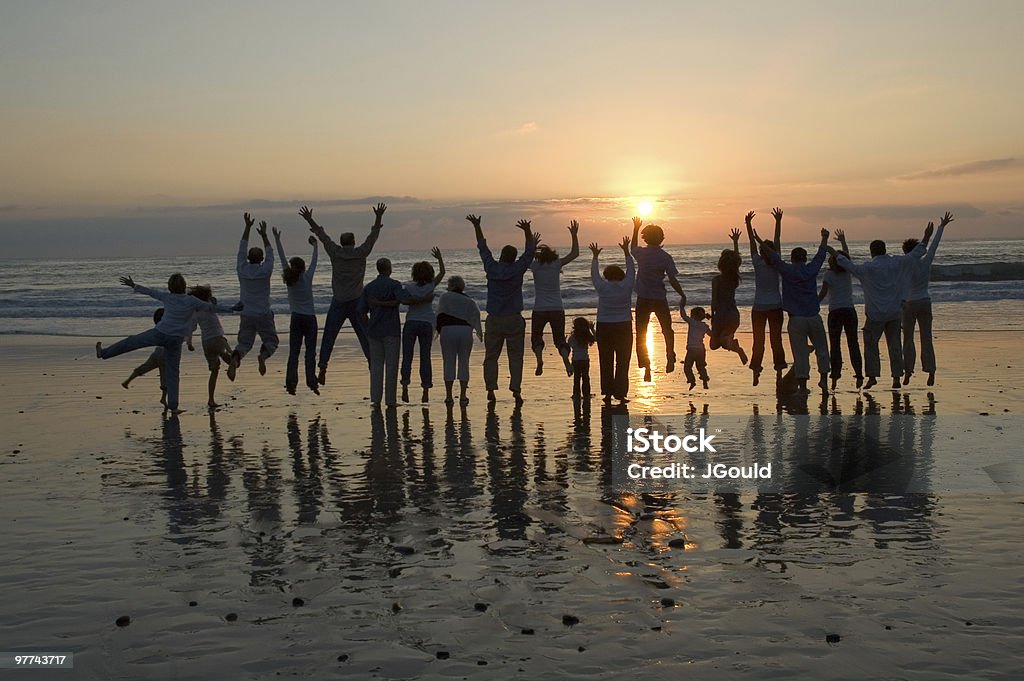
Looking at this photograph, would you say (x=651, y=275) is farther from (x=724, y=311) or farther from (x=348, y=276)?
(x=348, y=276)

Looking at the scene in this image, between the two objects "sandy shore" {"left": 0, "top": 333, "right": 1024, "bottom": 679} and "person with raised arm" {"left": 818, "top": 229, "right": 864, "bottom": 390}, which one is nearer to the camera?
"sandy shore" {"left": 0, "top": 333, "right": 1024, "bottom": 679}

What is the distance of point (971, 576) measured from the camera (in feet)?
21.2

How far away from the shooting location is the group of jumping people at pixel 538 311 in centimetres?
1411

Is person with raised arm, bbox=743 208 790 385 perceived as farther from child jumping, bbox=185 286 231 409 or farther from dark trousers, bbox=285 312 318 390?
child jumping, bbox=185 286 231 409

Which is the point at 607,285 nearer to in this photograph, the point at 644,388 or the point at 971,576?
the point at 644,388

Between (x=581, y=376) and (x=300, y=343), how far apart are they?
421cm

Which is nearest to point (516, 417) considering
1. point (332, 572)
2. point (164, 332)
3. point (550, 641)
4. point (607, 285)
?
point (607, 285)

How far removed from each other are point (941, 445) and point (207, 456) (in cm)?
784

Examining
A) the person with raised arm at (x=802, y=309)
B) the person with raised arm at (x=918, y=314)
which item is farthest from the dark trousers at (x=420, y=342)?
the person with raised arm at (x=918, y=314)

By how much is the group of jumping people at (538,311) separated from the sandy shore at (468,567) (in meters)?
2.52

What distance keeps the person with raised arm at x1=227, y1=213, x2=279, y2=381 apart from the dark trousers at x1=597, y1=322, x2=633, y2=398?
4966 millimetres

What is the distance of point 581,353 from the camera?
14.6 metres

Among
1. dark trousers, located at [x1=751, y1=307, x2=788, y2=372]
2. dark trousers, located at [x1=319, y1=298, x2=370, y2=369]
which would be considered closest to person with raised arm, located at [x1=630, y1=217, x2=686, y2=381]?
dark trousers, located at [x1=751, y1=307, x2=788, y2=372]

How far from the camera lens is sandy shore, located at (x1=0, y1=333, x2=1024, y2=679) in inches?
212
